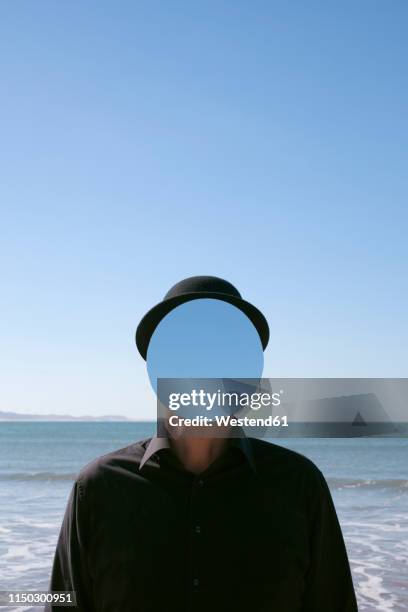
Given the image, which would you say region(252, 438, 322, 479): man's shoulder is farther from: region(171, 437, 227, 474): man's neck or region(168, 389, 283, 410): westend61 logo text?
region(168, 389, 283, 410): westend61 logo text

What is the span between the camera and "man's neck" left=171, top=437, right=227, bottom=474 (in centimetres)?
186

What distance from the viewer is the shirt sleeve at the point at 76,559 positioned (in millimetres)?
1873

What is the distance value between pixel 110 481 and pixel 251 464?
14.8 inches

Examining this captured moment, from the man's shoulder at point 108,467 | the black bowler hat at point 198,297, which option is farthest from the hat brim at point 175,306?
the man's shoulder at point 108,467

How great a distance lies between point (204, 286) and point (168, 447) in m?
0.43

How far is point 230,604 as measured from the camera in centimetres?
175

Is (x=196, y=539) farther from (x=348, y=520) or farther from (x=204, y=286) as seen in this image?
(x=348, y=520)

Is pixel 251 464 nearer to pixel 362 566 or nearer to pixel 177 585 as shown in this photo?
pixel 177 585

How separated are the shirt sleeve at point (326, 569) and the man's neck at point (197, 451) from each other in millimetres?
282

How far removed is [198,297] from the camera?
5.70ft

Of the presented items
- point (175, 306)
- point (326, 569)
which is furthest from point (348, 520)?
point (175, 306)

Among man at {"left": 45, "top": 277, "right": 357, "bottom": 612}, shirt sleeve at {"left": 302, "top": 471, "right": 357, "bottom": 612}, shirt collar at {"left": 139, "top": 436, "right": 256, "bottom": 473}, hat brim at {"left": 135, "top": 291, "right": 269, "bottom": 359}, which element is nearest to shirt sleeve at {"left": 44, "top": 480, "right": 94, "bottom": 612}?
man at {"left": 45, "top": 277, "right": 357, "bottom": 612}

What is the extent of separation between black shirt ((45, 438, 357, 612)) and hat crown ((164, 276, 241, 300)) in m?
0.39

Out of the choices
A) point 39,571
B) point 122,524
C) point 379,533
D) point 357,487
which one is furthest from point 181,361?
point 357,487
